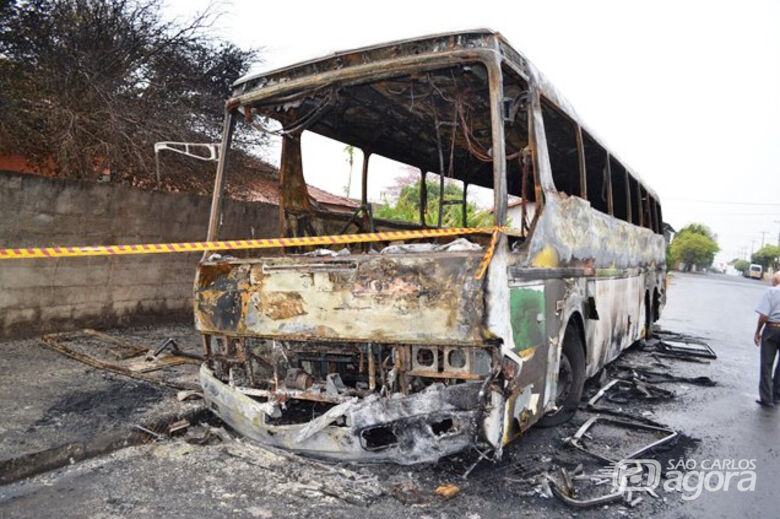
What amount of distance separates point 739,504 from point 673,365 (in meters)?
4.89

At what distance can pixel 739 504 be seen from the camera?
3.39 m

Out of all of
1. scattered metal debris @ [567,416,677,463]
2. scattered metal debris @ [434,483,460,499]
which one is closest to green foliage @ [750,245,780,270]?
scattered metal debris @ [567,416,677,463]

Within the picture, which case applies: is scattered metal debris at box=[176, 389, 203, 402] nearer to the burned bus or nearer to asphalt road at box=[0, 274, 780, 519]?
asphalt road at box=[0, 274, 780, 519]

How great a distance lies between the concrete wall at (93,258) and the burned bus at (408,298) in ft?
11.3

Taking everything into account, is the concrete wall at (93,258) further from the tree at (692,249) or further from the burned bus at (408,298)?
the tree at (692,249)

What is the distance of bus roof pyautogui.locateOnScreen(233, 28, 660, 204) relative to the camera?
3.34 metres

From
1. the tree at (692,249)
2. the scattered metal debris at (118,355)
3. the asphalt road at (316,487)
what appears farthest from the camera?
the tree at (692,249)

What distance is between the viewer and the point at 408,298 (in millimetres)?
3254

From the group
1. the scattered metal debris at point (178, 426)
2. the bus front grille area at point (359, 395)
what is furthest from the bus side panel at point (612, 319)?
the scattered metal debris at point (178, 426)

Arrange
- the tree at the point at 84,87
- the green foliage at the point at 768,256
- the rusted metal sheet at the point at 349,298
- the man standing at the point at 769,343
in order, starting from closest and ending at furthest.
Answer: the rusted metal sheet at the point at 349,298, the man standing at the point at 769,343, the tree at the point at 84,87, the green foliage at the point at 768,256

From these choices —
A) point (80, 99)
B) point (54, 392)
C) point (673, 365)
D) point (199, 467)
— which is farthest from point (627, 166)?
point (80, 99)

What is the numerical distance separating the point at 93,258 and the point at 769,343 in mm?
8157

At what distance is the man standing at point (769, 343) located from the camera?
5918 millimetres

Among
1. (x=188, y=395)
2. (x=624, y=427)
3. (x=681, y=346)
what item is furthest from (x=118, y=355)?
(x=681, y=346)
